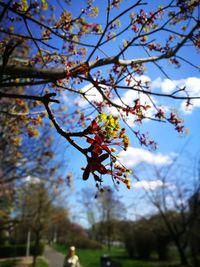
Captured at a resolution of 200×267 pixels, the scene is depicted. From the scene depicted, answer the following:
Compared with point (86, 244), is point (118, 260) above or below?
below

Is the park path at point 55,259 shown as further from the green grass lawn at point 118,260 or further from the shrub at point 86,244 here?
the shrub at point 86,244

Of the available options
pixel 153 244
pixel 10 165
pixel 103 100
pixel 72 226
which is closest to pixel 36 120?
pixel 103 100

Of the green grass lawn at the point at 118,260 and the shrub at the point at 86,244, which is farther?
the shrub at the point at 86,244

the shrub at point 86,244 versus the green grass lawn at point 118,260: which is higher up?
the shrub at point 86,244

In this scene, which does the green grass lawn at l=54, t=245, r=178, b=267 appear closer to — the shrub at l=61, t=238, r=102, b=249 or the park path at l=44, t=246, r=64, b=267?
the park path at l=44, t=246, r=64, b=267

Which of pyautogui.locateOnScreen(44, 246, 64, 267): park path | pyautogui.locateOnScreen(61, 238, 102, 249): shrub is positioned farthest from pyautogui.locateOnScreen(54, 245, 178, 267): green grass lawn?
pyautogui.locateOnScreen(61, 238, 102, 249): shrub

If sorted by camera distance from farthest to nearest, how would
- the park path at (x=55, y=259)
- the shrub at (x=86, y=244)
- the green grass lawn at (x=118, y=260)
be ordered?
the shrub at (x=86, y=244), the park path at (x=55, y=259), the green grass lawn at (x=118, y=260)

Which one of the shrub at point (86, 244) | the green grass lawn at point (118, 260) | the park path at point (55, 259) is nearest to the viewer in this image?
the green grass lawn at point (118, 260)

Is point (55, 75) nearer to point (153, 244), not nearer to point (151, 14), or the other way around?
point (151, 14)

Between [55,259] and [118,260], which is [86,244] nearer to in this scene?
[55,259]

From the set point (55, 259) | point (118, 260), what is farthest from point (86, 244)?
point (118, 260)

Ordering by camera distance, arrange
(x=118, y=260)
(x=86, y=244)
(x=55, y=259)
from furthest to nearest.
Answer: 1. (x=86, y=244)
2. (x=55, y=259)
3. (x=118, y=260)

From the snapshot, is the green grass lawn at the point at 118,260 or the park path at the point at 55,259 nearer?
the green grass lawn at the point at 118,260

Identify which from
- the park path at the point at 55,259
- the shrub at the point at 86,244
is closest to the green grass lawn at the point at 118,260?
the park path at the point at 55,259
